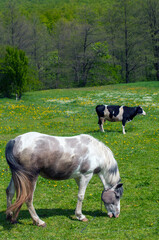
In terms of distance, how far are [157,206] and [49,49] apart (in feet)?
236

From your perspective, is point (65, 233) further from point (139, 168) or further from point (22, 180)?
point (139, 168)

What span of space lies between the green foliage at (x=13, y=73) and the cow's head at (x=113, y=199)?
110 feet

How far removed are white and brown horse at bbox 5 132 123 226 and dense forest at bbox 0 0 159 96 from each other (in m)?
54.5

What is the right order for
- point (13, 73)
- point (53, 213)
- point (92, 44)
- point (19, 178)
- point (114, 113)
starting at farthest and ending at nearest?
point (92, 44) < point (13, 73) < point (114, 113) < point (53, 213) < point (19, 178)

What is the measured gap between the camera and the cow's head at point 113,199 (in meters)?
8.19

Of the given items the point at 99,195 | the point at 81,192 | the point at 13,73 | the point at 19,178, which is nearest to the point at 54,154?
the point at 19,178

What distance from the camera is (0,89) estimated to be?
40875 mm

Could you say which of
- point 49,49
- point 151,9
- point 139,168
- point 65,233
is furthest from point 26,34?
point 65,233

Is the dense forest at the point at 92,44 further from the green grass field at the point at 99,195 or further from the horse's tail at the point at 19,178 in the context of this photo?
the horse's tail at the point at 19,178

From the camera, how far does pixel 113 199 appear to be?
26.9 ft

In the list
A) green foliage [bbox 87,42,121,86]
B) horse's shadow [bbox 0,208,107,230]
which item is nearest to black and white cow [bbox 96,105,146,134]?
horse's shadow [bbox 0,208,107,230]

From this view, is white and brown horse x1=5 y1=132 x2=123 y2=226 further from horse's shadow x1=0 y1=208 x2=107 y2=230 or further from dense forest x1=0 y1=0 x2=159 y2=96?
dense forest x1=0 y1=0 x2=159 y2=96

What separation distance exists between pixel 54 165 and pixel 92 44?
6370cm

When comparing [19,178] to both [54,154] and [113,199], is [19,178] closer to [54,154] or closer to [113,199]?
[54,154]
